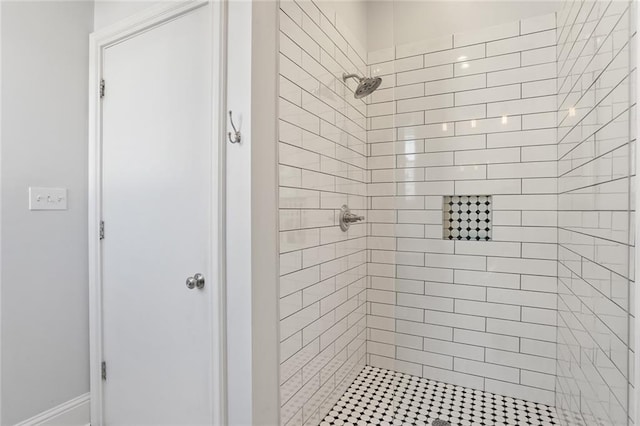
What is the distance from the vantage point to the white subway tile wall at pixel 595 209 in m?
0.90

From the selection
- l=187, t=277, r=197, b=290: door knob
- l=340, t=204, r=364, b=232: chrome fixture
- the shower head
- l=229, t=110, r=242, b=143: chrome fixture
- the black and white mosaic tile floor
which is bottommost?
the black and white mosaic tile floor

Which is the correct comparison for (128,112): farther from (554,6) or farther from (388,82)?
(554,6)

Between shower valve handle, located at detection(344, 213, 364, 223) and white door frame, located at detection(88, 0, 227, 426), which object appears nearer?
white door frame, located at detection(88, 0, 227, 426)

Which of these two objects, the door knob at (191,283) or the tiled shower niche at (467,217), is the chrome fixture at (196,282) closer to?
the door knob at (191,283)

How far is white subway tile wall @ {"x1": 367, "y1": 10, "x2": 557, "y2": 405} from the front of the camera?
5.67ft

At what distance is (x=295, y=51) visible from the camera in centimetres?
141

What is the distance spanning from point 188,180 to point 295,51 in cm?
71

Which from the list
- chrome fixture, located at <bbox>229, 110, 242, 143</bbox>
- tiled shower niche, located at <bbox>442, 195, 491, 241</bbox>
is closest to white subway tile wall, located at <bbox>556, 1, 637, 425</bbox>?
tiled shower niche, located at <bbox>442, 195, 491, 241</bbox>

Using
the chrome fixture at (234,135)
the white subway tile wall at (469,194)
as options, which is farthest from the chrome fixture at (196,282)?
the white subway tile wall at (469,194)

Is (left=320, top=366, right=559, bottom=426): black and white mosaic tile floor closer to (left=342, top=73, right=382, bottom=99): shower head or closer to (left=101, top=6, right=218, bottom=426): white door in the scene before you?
(left=101, top=6, right=218, bottom=426): white door

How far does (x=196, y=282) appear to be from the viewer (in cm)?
129

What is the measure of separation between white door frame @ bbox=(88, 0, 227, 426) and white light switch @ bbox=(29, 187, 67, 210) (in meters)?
0.12

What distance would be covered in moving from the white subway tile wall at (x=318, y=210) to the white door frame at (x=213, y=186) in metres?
0.24

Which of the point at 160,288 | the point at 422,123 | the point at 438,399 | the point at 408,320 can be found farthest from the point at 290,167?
the point at 438,399
